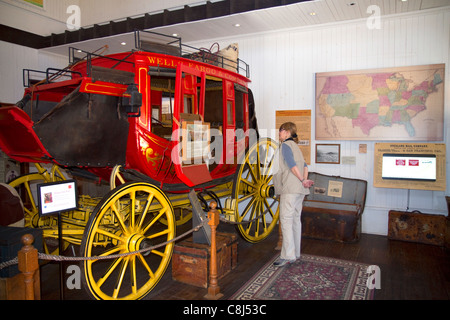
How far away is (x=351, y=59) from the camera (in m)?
6.24

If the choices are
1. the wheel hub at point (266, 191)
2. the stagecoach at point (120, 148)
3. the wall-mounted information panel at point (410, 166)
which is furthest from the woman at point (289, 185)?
the wall-mounted information panel at point (410, 166)

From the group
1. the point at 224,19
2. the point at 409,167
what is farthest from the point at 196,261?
the point at 224,19

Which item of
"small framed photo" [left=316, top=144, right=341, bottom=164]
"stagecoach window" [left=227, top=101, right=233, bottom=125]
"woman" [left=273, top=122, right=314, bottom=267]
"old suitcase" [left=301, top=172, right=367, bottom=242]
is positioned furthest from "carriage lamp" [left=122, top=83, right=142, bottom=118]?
"small framed photo" [left=316, top=144, right=341, bottom=164]

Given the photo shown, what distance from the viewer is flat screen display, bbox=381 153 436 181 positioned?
18.6 feet

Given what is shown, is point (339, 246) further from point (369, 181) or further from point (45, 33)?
point (45, 33)

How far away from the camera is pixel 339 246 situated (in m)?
5.50

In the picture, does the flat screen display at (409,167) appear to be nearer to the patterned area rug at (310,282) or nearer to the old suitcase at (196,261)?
the patterned area rug at (310,282)

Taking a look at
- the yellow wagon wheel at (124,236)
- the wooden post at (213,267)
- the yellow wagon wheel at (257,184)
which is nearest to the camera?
the yellow wagon wheel at (124,236)

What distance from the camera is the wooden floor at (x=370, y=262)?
3.82m

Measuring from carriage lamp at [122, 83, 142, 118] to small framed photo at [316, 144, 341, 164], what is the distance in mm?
3953

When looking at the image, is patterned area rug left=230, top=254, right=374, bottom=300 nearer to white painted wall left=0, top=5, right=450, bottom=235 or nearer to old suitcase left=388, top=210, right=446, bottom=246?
old suitcase left=388, top=210, right=446, bottom=246

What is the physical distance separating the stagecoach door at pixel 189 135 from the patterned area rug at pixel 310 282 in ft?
4.67
